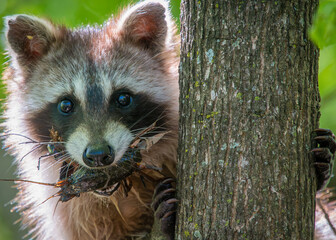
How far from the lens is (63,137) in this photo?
3.40 meters

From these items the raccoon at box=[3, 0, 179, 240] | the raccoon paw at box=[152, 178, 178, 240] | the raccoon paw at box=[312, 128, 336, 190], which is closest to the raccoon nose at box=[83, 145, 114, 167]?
the raccoon at box=[3, 0, 179, 240]

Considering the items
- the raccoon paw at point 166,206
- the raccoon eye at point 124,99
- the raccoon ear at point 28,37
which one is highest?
the raccoon ear at point 28,37

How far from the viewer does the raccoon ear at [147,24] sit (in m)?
3.59

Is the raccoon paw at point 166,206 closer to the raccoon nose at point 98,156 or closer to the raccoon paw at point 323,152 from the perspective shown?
the raccoon nose at point 98,156

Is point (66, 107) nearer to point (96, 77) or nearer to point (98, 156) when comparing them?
point (96, 77)

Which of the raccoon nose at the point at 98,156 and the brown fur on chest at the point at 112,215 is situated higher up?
the raccoon nose at the point at 98,156

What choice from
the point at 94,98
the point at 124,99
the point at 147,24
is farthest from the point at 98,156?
the point at 147,24

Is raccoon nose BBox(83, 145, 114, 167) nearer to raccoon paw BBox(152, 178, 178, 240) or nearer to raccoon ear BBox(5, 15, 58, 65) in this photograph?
raccoon paw BBox(152, 178, 178, 240)

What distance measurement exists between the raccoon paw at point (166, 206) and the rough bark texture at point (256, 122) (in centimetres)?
40

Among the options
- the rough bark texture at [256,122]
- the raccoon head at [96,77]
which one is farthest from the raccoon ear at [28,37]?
the rough bark texture at [256,122]

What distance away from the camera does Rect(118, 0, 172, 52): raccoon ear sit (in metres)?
3.59

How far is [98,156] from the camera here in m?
2.95

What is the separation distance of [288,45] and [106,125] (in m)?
1.38

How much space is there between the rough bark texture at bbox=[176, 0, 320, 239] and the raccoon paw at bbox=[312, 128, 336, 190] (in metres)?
0.11
